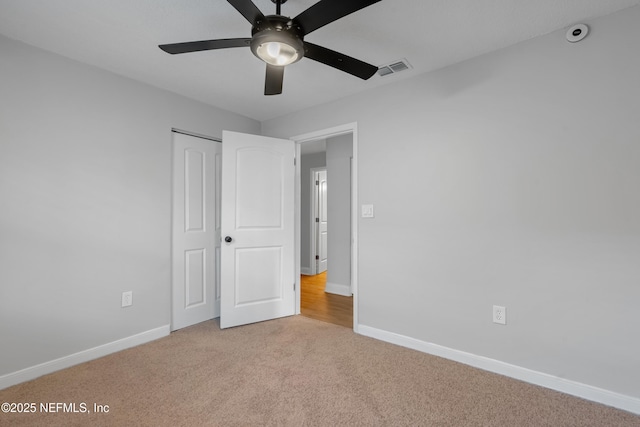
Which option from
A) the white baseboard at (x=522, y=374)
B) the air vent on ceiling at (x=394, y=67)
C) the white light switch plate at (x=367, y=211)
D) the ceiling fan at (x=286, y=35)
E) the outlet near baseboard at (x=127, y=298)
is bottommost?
the white baseboard at (x=522, y=374)

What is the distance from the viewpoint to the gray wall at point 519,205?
1.67m

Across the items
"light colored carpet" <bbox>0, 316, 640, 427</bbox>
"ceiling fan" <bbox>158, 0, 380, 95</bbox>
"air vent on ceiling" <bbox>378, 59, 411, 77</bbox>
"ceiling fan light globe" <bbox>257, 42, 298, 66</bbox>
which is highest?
"air vent on ceiling" <bbox>378, 59, 411, 77</bbox>

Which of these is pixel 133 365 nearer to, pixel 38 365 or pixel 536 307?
pixel 38 365

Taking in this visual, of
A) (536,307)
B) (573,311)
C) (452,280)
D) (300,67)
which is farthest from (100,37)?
(573,311)

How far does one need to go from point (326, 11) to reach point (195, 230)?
2394 millimetres

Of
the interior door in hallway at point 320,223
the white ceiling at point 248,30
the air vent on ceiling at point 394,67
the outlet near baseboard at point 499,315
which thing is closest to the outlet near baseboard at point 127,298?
the white ceiling at point 248,30

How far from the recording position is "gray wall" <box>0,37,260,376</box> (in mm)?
1894

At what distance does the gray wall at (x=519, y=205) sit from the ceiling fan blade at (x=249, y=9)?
155 centimetres

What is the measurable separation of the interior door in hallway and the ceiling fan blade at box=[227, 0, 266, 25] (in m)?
4.19

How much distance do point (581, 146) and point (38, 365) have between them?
151 inches

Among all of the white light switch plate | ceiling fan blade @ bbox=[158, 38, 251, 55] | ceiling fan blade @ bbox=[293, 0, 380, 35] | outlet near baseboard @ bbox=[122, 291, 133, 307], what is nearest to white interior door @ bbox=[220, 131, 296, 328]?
outlet near baseboard @ bbox=[122, 291, 133, 307]

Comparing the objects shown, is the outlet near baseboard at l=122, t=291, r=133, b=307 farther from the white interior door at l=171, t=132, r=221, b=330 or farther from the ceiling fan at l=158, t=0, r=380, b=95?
the ceiling fan at l=158, t=0, r=380, b=95

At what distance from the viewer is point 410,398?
1754mm

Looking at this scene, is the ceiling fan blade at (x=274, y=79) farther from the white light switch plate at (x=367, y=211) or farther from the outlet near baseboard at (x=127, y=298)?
the outlet near baseboard at (x=127, y=298)
